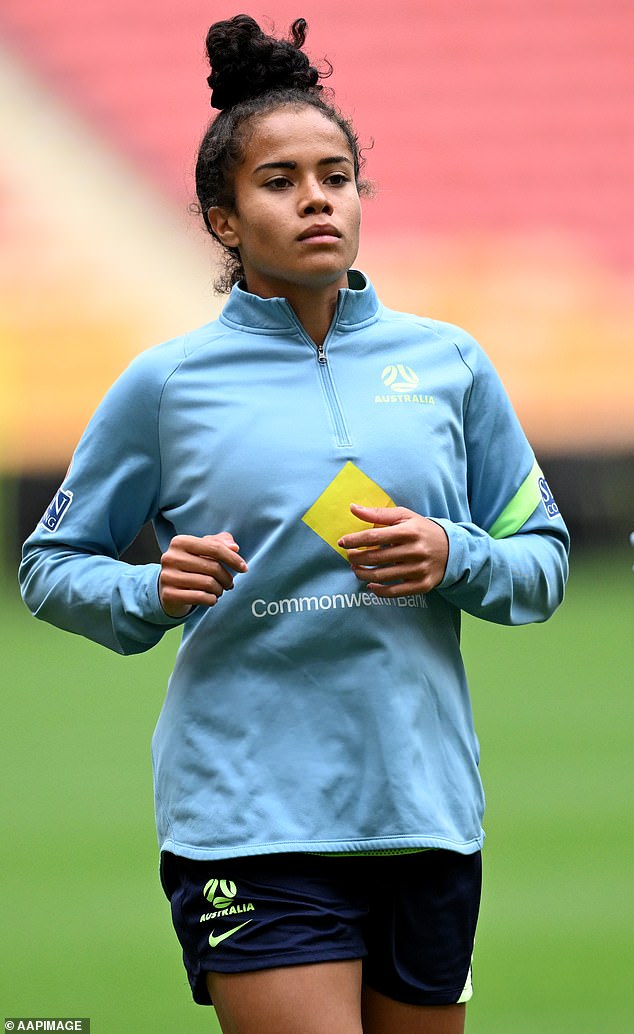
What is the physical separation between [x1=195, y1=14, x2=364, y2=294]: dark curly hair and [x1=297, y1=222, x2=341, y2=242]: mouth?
7.0 inches

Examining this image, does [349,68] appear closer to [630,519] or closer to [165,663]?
[630,519]

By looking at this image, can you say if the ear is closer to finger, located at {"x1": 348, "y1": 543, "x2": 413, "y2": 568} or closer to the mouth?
the mouth

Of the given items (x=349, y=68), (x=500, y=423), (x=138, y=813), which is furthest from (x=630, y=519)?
(x=500, y=423)

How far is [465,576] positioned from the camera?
205cm

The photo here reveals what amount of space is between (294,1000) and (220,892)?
0.17 metres

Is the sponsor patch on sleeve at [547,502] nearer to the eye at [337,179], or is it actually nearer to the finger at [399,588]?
the finger at [399,588]

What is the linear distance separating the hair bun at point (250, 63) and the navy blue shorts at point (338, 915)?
1.07 meters

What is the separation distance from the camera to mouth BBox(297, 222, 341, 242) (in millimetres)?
2129

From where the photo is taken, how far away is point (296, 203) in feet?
7.05

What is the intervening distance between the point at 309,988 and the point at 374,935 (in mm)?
178

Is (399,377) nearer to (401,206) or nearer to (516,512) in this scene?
(516,512)

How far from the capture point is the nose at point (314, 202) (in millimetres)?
2125

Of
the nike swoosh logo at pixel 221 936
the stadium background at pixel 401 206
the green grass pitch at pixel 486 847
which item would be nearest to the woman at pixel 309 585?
the nike swoosh logo at pixel 221 936

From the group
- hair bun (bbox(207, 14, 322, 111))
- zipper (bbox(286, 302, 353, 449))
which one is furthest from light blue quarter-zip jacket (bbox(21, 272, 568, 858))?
hair bun (bbox(207, 14, 322, 111))
